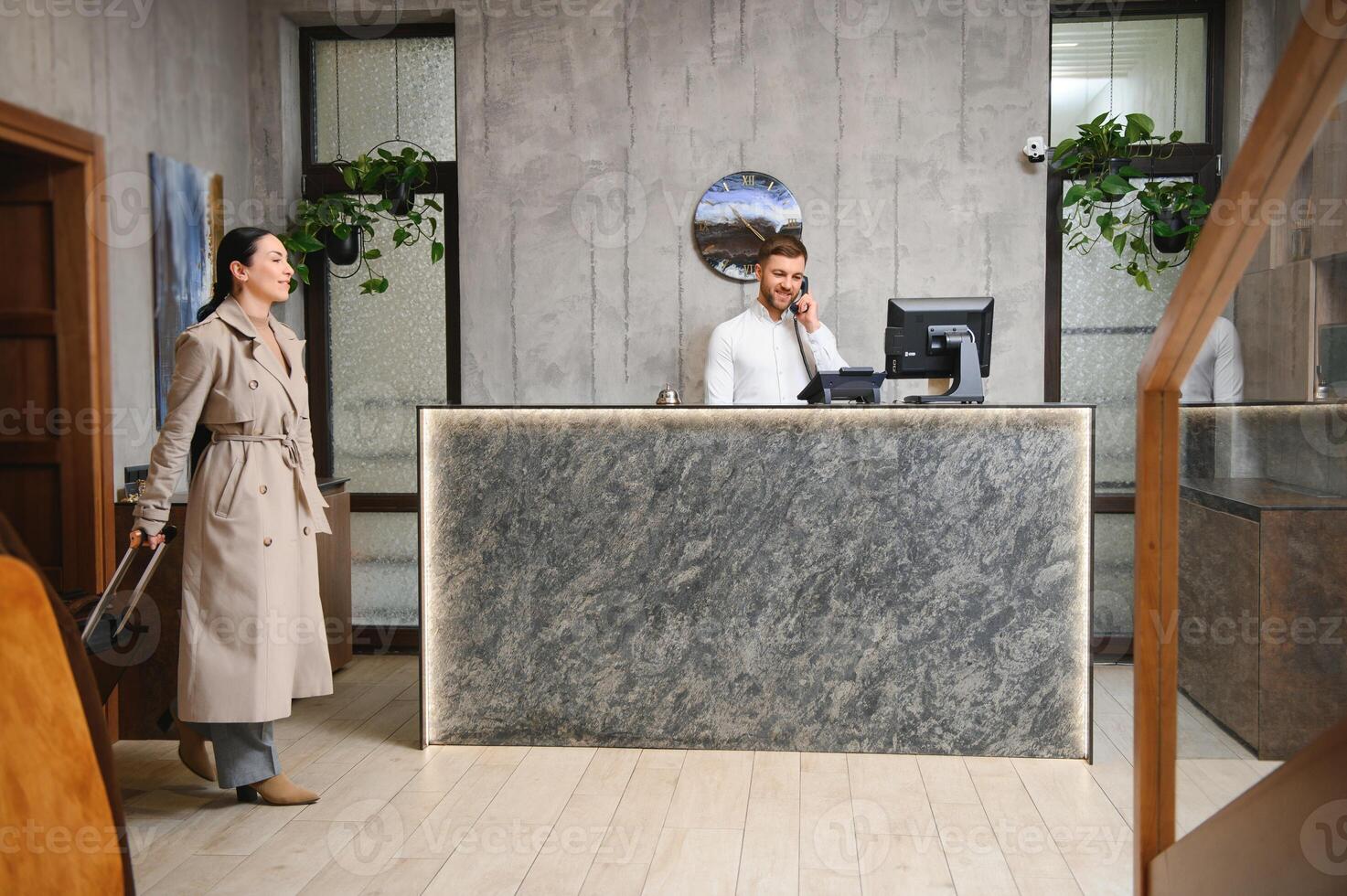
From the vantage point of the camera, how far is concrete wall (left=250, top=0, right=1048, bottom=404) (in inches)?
189

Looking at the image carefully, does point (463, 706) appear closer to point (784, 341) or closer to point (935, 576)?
point (935, 576)

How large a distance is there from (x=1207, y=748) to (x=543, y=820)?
1.77 m

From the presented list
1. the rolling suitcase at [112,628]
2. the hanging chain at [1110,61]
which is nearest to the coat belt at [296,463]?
the rolling suitcase at [112,628]

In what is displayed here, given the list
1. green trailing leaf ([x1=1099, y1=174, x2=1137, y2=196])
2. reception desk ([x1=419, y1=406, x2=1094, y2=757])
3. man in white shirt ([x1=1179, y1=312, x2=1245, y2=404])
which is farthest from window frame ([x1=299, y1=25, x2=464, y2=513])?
man in white shirt ([x1=1179, y1=312, x2=1245, y2=404])

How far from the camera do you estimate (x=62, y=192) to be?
364 centimetres

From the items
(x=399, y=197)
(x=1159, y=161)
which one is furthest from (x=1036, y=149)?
(x=399, y=197)

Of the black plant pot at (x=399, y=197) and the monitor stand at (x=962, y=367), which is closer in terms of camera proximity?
the monitor stand at (x=962, y=367)

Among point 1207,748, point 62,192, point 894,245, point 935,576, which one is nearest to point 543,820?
point 935,576

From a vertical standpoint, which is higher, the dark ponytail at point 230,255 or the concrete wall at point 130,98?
the concrete wall at point 130,98

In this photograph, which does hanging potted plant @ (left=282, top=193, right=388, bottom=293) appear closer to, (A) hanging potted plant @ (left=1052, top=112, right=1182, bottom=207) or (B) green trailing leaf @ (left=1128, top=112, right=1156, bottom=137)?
(A) hanging potted plant @ (left=1052, top=112, right=1182, bottom=207)

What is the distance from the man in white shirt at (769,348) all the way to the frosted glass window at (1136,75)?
1569mm

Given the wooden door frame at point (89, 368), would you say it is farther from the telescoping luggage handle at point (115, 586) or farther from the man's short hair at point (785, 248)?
the man's short hair at point (785, 248)

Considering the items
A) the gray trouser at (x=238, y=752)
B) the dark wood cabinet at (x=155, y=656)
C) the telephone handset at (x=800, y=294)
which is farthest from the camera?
the telephone handset at (x=800, y=294)

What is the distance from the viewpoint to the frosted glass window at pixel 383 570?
5227 millimetres
